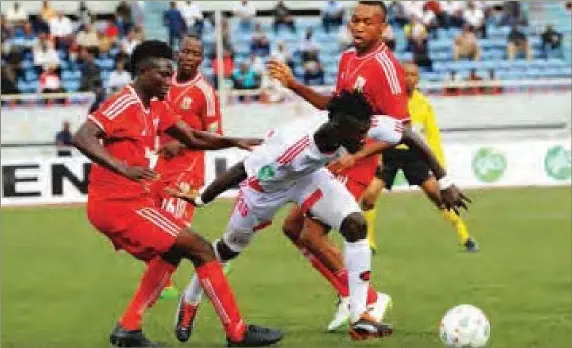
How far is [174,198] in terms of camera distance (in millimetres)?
12055

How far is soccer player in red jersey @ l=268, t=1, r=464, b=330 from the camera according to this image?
10680 mm

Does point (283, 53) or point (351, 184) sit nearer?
point (351, 184)

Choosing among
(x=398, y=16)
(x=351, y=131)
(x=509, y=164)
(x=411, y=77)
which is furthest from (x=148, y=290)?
(x=398, y=16)

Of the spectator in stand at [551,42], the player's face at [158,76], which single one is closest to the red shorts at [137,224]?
the player's face at [158,76]

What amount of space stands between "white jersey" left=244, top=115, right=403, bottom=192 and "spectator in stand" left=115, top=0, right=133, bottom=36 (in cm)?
2281

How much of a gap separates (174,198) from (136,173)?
119 inches

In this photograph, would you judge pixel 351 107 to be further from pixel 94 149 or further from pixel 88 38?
pixel 88 38

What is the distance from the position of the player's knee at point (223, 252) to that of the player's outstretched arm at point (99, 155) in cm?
140

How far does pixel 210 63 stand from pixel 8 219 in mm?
9596

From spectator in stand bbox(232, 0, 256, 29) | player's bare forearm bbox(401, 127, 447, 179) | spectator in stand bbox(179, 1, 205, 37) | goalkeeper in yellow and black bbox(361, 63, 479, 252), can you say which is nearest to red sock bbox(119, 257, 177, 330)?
player's bare forearm bbox(401, 127, 447, 179)

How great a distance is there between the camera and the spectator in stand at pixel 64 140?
27.0 meters

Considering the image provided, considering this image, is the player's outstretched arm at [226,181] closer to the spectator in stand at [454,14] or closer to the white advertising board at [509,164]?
the white advertising board at [509,164]

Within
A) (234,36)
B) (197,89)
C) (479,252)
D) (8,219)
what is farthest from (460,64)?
(197,89)

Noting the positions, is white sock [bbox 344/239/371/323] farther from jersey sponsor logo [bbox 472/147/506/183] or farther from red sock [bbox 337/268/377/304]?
jersey sponsor logo [bbox 472/147/506/183]
